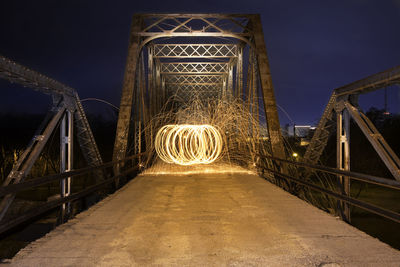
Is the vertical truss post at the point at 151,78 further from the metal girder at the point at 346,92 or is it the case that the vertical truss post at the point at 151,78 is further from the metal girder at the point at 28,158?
the metal girder at the point at 28,158

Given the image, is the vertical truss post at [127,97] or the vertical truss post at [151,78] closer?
the vertical truss post at [127,97]

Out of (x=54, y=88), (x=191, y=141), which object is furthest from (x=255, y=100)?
(x=54, y=88)

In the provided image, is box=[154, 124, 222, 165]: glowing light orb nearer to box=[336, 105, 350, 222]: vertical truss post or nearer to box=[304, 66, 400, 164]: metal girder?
box=[304, 66, 400, 164]: metal girder

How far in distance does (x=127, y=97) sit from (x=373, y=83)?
7.02 m

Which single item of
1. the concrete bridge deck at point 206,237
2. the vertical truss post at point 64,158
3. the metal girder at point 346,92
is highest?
the metal girder at point 346,92

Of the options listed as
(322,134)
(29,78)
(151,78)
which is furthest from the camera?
(151,78)

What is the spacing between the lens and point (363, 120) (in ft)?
15.5

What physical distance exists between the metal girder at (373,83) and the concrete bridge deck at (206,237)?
6.50ft

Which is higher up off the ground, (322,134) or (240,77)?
(240,77)

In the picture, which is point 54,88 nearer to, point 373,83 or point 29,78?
point 29,78

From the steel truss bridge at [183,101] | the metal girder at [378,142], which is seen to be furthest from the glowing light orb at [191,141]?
the metal girder at [378,142]

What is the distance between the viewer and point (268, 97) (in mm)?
9500

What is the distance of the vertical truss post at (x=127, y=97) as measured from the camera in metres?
8.86

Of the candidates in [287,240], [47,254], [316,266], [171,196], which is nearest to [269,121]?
[171,196]
